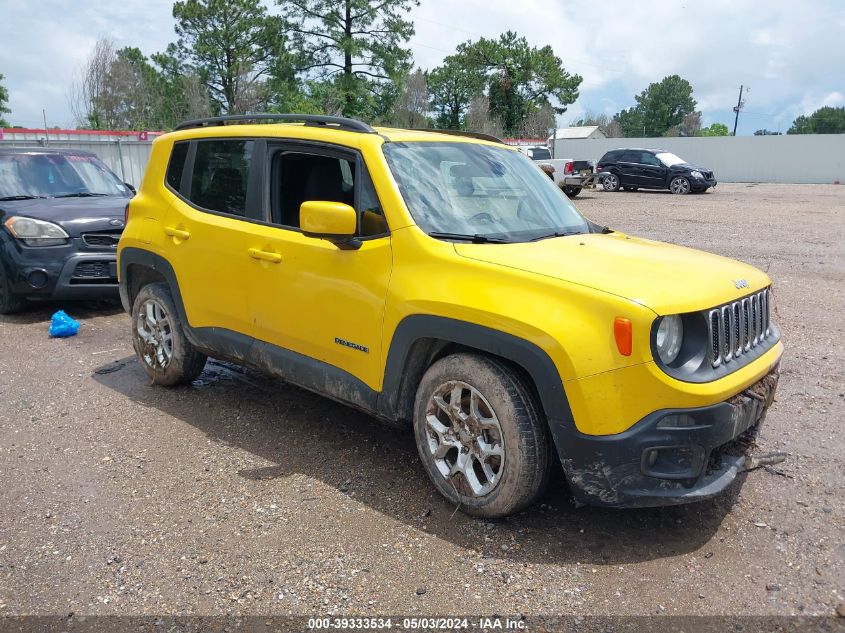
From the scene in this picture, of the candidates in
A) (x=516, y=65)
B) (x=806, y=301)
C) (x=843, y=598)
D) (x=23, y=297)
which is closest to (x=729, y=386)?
(x=843, y=598)

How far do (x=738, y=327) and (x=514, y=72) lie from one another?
69761 millimetres

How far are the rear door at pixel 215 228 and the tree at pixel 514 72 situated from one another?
65501 millimetres

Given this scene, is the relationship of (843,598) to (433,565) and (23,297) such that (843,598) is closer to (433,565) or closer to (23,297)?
(433,565)

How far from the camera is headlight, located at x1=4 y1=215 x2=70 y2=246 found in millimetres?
7352

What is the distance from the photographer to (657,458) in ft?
9.75

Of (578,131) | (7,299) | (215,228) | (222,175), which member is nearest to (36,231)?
(7,299)

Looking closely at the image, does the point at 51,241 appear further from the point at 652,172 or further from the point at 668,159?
the point at 668,159

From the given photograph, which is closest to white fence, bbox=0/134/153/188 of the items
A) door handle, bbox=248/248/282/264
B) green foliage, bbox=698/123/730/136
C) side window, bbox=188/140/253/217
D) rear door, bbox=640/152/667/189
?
side window, bbox=188/140/253/217

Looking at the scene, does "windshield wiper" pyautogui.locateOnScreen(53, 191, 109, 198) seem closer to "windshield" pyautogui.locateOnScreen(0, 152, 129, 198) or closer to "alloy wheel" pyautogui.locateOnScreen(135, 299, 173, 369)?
"windshield" pyautogui.locateOnScreen(0, 152, 129, 198)

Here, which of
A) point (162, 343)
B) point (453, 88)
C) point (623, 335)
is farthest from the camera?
point (453, 88)

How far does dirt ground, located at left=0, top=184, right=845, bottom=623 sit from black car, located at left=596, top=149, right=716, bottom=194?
22.6m

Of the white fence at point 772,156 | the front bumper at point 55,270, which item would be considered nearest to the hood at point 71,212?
the front bumper at point 55,270

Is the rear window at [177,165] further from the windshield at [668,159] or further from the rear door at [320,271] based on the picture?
the windshield at [668,159]

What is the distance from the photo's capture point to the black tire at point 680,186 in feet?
86.0
